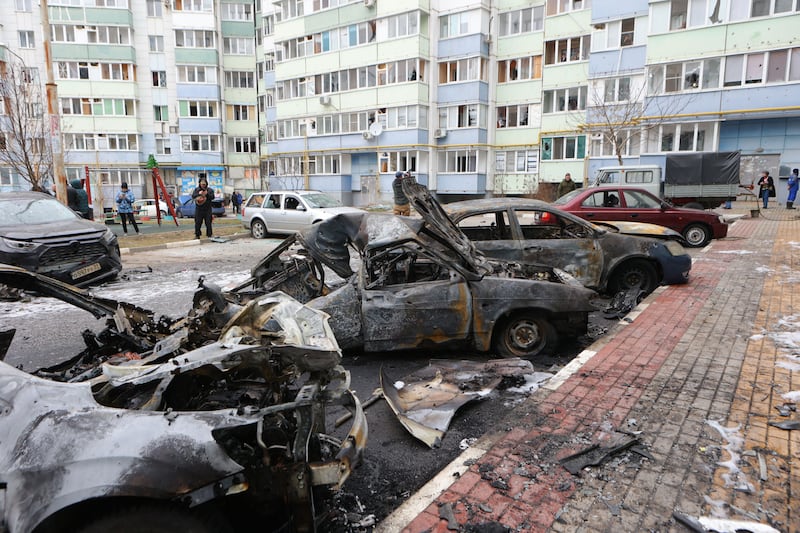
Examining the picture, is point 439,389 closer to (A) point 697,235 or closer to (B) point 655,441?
(B) point 655,441

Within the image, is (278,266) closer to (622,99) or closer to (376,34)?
(622,99)

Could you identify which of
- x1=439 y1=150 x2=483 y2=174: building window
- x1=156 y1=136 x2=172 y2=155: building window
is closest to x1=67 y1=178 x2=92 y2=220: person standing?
x1=439 y1=150 x2=483 y2=174: building window

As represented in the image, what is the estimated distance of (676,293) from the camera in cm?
824

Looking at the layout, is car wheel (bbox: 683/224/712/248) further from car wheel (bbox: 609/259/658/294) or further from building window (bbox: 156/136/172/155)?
building window (bbox: 156/136/172/155)

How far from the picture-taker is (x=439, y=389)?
4766mm

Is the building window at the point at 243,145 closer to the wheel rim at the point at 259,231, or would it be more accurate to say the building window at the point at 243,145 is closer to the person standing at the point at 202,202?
the wheel rim at the point at 259,231

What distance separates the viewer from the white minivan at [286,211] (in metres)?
17.7

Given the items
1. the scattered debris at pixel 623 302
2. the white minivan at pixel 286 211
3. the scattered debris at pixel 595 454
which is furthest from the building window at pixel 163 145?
the scattered debris at pixel 595 454

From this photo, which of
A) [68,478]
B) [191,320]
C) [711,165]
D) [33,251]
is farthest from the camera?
[711,165]

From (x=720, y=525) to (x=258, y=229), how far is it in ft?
58.3

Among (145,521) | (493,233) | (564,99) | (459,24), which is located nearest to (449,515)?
(145,521)

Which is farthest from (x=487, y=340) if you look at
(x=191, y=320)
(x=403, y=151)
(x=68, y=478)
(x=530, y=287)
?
(x=403, y=151)

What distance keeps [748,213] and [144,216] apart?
30.3 m

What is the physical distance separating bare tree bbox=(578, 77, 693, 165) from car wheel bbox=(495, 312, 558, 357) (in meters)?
21.5
